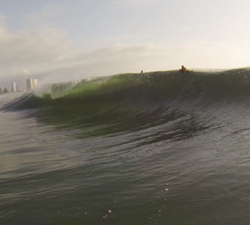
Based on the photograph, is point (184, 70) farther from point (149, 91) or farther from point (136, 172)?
point (136, 172)

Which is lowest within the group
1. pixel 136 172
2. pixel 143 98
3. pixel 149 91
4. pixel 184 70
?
pixel 136 172

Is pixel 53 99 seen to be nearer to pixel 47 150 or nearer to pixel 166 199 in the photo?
pixel 47 150

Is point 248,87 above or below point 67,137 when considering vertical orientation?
above

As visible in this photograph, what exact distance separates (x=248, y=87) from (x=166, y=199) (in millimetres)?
10489

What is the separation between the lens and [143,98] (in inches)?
546

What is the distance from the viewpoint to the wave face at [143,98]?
405 inches

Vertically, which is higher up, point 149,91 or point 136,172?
point 149,91

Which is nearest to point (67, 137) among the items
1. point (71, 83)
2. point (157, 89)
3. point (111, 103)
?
point (111, 103)

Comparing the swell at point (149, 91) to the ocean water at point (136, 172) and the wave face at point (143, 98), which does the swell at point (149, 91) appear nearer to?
the wave face at point (143, 98)

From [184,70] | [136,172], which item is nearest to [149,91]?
[184,70]

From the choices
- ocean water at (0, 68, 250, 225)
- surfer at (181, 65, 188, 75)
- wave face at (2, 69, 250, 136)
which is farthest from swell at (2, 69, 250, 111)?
ocean water at (0, 68, 250, 225)

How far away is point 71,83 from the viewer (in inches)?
801

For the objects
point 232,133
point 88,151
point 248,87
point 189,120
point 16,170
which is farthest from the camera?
point 248,87

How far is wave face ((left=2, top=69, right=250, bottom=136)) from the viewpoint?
10289 mm
